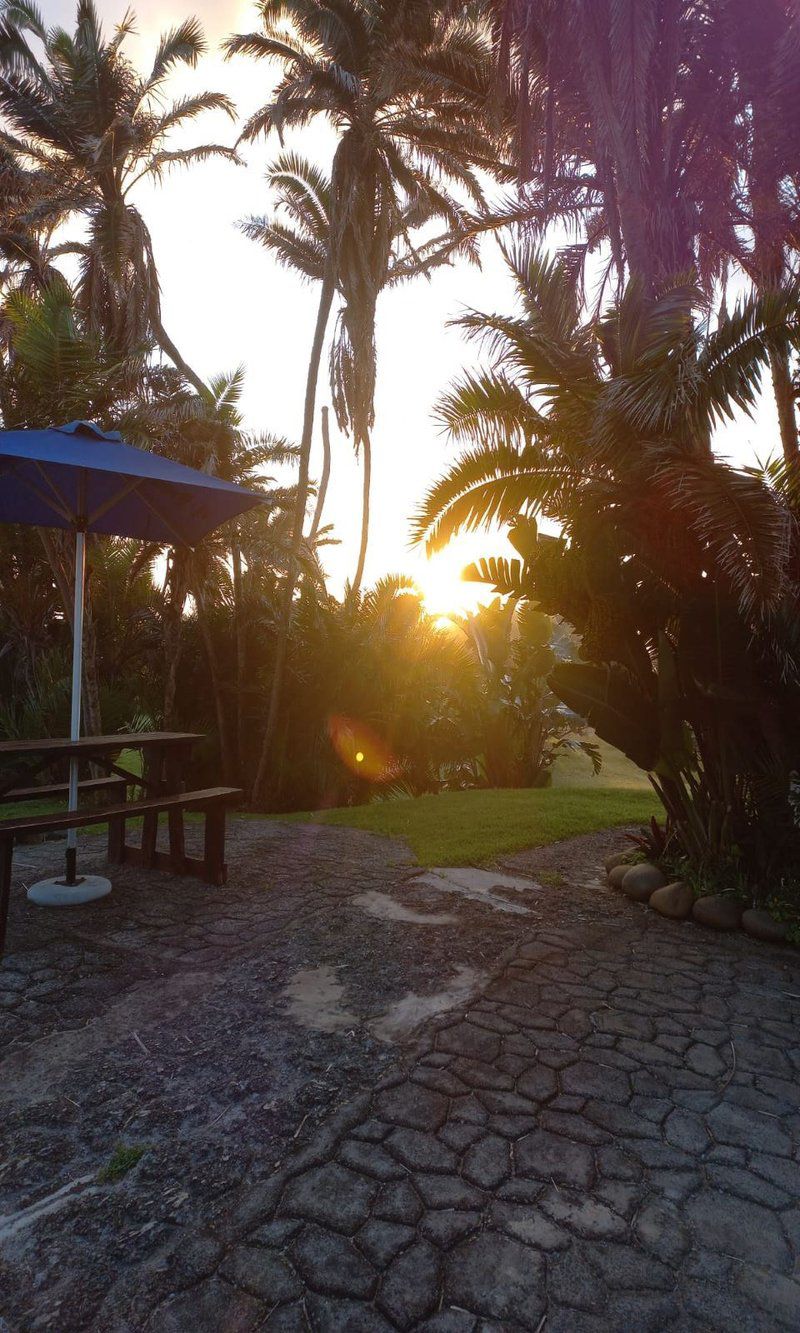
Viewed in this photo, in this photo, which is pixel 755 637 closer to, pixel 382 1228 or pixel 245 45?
pixel 382 1228

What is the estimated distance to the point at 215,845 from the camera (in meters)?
5.69

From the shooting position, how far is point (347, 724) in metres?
12.1

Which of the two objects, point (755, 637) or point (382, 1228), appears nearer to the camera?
point (382, 1228)

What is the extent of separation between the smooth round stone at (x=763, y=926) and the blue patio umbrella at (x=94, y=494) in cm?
474

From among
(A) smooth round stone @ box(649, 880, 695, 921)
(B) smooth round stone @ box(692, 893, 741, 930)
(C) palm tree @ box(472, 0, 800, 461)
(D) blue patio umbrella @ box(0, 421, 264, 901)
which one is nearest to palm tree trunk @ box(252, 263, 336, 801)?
(C) palm tree @ box(472, 0, 800, 461)

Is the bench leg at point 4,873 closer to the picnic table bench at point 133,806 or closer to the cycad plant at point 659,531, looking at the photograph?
the picnic table bench at point 133,806

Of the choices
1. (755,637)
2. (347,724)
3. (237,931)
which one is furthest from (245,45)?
(237,931)

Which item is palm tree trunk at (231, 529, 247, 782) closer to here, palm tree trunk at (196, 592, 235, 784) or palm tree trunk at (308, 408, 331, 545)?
palm tree trunk at (196, 592, 235, 784)

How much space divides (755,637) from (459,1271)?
4.35 m

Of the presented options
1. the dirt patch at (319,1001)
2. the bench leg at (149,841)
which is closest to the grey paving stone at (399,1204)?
the dirt patch at (319,1001)

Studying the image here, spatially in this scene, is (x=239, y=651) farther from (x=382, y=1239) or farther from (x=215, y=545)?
(x=382, y=1239)

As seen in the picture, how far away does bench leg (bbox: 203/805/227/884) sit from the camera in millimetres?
5688

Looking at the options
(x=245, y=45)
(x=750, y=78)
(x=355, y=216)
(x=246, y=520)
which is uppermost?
(x=245, y=45)

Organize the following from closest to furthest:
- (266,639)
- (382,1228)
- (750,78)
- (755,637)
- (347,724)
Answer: (382,1228), (755,637), (750,78), (347,724), (266,639)
